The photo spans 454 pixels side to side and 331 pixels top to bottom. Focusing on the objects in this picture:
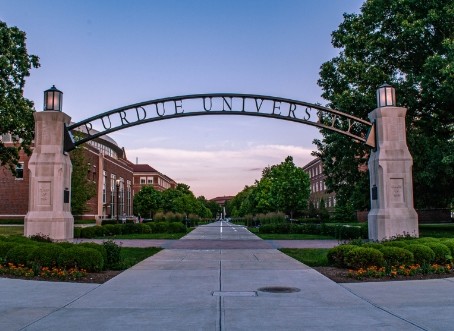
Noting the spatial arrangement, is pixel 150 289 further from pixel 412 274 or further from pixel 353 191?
pixel 353 191

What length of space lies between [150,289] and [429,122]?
836 inches

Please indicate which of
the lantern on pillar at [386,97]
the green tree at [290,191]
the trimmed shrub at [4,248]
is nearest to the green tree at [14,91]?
the trimmed shrub at [4,248]

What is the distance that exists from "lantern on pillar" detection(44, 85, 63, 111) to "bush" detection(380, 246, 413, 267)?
13.1m

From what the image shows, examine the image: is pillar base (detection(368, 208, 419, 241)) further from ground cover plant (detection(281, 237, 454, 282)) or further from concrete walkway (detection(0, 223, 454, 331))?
concrete walkway (detection(0, 223, 454, 331))

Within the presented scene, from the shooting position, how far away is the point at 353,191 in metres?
27.3

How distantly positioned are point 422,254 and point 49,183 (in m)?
12.9

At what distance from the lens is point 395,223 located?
1644 centimetres

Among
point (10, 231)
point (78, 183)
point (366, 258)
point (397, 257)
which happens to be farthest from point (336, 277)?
point (78, 183)

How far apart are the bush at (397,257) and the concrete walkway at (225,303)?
1.37 m

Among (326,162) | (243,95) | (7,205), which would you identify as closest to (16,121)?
(243,95)

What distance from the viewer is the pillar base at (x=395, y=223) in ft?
53.8

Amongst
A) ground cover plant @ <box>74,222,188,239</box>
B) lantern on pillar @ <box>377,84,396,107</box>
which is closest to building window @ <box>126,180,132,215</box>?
ground cover plant @ <box>74,222,188,239</box>

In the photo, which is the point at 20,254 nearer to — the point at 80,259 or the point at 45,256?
the point at 45,256

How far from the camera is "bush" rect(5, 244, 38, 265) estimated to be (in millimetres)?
11414
